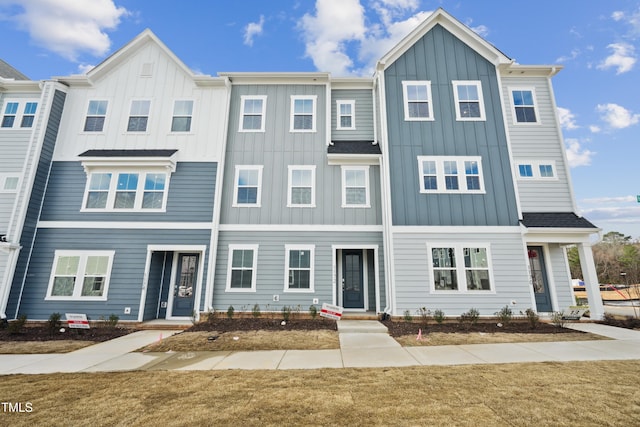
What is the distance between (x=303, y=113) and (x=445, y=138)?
236 inches

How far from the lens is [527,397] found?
3.96 m

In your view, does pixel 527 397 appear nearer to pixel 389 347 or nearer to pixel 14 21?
pixel 389 347

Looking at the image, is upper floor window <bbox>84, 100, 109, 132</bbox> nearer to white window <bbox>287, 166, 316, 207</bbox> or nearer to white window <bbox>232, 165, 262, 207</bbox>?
white window <bbox>232, 165, 262, 207</bbox>

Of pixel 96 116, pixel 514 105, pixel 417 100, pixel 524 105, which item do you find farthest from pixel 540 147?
pixel 96 116

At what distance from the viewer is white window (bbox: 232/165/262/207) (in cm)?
1109

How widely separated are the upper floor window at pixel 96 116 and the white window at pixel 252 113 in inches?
228

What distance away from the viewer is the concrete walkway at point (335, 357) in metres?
5.62

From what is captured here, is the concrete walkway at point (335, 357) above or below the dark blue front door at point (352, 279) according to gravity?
below

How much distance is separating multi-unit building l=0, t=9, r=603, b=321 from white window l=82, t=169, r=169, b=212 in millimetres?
57

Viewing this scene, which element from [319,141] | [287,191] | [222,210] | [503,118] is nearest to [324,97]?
[319,141]

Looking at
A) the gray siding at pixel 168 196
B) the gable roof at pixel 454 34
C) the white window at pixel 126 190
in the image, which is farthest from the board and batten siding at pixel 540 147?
the white window at pixel 126 190

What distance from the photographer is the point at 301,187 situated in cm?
1120

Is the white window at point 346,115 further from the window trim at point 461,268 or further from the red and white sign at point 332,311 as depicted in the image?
the red and white sign at point 332,311

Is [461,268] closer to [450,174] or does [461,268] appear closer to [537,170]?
[450,174]
